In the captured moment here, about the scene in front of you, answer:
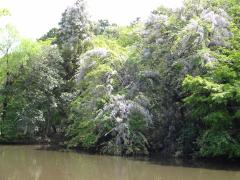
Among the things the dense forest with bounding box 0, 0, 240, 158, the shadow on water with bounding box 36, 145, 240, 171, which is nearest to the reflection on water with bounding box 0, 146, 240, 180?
the shadow on water with bounding box 36, 145, 240, 171

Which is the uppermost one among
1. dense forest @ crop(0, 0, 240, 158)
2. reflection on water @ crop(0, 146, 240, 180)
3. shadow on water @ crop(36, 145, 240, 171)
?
dense forest @ crop(0, 0, 240, 158)

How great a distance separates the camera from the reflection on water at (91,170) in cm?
1623

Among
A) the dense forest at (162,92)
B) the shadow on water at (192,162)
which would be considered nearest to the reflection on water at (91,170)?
the shadow on water at (192,162)

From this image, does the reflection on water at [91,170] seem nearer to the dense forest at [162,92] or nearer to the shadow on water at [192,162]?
the shadow on water at [192,162]

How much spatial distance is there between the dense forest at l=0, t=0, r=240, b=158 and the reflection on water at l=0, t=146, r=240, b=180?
→ 199 centimetres

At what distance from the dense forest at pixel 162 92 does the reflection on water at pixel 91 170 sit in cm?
199

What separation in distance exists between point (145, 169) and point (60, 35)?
19.0 meters

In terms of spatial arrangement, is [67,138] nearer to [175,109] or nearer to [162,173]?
[175,109]

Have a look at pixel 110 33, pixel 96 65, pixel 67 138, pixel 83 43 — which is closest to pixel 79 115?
pixel 96 65

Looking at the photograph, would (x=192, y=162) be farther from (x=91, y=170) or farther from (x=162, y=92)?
(x=91, y=170)

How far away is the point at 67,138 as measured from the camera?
3069 cm

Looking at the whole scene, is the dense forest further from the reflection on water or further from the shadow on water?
the reflection on water

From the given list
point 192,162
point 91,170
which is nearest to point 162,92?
point 192,162

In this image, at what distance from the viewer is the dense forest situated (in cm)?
1984
